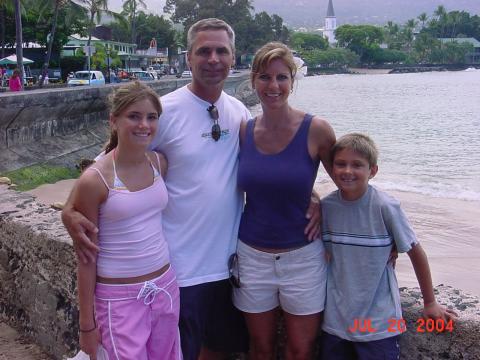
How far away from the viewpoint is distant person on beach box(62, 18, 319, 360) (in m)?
2.47

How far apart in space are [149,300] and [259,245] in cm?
53

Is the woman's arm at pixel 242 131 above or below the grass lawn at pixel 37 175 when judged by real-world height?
above

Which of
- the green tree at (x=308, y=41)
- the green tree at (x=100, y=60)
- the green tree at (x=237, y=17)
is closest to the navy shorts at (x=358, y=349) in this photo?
the green tree at (x=100, y=60)

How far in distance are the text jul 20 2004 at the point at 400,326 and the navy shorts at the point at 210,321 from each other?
2.07 feet

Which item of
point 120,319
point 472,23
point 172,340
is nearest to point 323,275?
point 172,340

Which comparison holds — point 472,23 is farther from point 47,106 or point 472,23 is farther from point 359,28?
point 47,106

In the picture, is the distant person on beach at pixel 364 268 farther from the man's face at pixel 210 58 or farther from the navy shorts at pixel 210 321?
the man's face at pixel 210 58

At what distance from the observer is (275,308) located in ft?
8.10

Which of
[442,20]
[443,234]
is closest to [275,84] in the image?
[443,234]

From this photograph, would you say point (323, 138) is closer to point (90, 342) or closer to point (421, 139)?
point (90, 342)

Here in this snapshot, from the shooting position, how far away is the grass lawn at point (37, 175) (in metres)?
9.68

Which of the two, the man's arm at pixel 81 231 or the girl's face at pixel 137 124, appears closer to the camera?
the man's arm at pixel 81 231

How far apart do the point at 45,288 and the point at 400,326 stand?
196 cm

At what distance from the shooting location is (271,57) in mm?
2451
